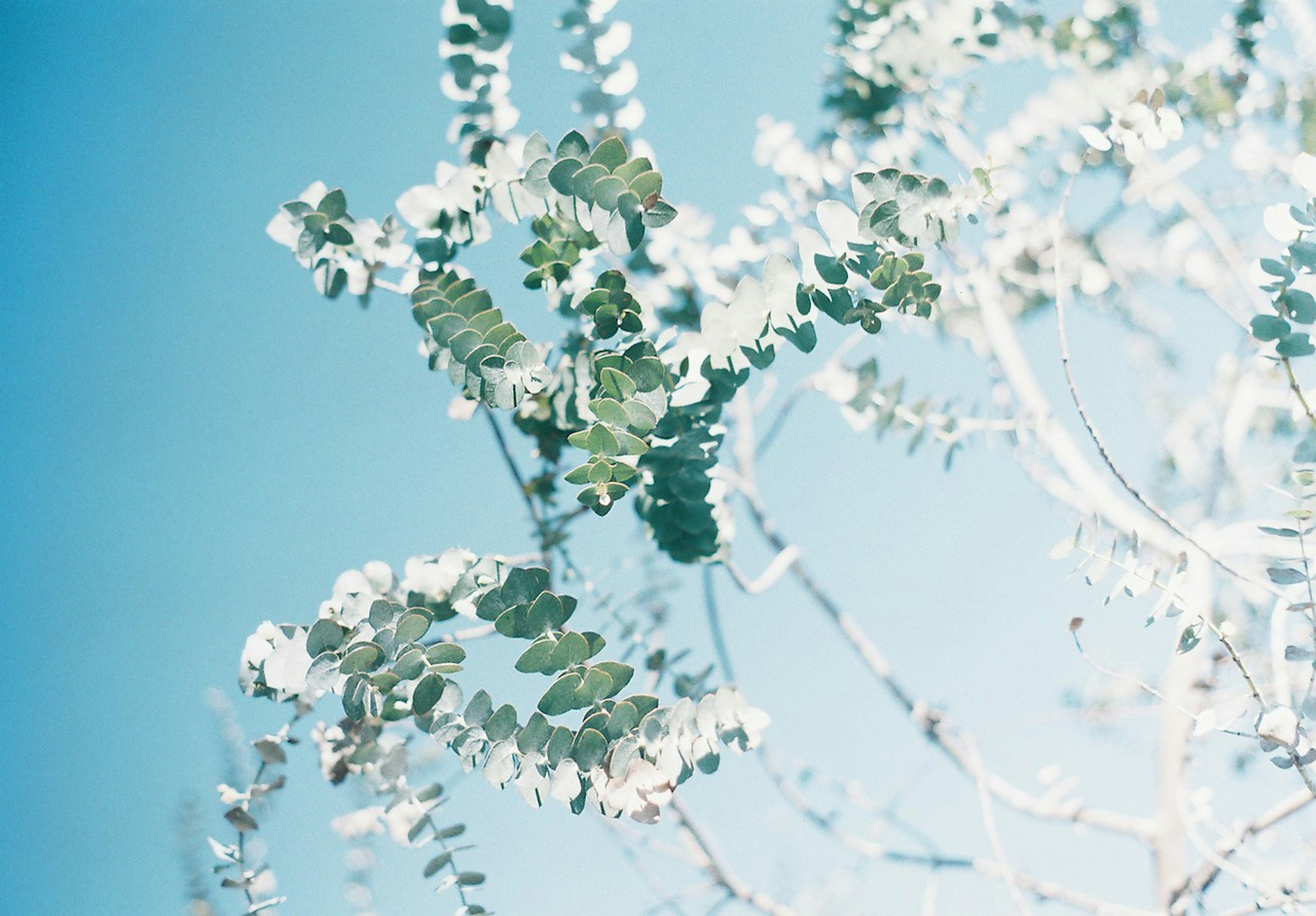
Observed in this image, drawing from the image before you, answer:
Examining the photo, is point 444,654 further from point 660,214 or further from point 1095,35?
point 1095,35

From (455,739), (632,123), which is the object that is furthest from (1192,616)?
(632,123)

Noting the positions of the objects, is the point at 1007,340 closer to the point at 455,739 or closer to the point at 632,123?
the point at 632,123

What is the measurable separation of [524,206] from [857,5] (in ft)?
4.10

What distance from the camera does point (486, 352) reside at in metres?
0.89

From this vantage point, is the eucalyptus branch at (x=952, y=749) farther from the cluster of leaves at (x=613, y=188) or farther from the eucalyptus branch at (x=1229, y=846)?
the cluster of leaves at (x=613, y=188)

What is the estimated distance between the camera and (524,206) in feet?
3.34

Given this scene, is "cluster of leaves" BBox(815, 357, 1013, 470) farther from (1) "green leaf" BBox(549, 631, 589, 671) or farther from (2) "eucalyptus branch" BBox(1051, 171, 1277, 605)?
(1) "green leaf" BBox(549, 631, 589, 671)

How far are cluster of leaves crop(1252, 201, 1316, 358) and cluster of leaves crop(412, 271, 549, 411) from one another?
28.4 inches

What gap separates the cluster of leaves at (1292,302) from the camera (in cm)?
84

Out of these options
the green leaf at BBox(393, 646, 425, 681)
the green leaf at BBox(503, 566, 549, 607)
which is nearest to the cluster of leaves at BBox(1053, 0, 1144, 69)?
the green leaf at BBox(503, 566, 549, 607)

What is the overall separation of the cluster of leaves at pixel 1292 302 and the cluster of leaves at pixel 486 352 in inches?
28.4

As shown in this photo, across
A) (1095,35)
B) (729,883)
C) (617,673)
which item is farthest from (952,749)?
(1095,35)

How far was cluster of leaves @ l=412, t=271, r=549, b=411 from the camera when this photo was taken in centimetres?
88

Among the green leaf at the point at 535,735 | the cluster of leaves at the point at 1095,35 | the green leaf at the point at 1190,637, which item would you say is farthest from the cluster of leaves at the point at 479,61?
the cluster of leaves at the point at 1095,35
